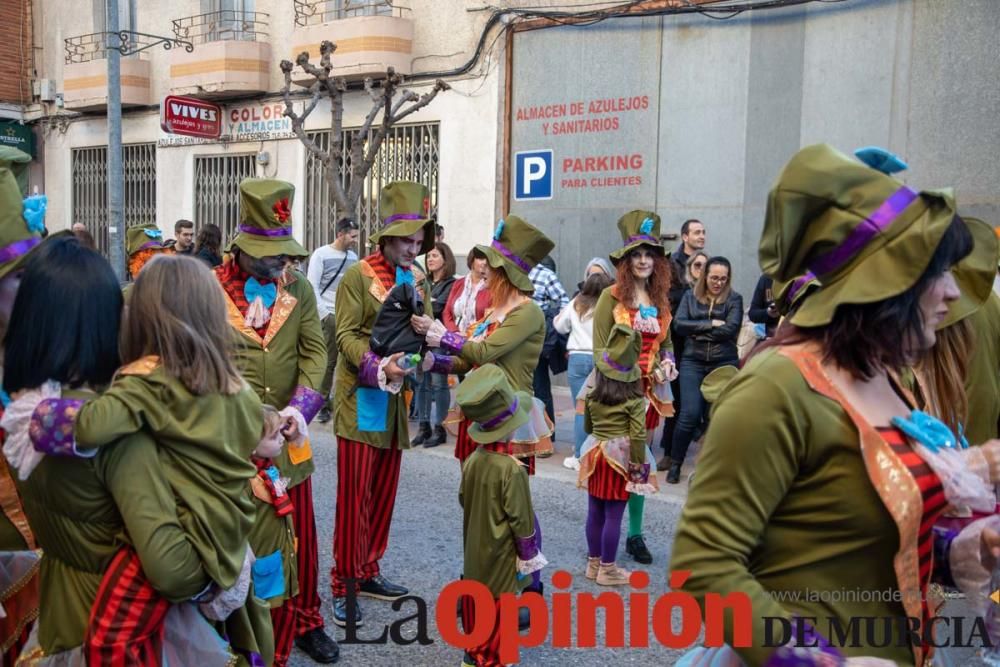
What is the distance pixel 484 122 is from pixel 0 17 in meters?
12.1

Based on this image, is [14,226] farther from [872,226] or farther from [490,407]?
[872,226]

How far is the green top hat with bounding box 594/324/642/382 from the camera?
5445mm

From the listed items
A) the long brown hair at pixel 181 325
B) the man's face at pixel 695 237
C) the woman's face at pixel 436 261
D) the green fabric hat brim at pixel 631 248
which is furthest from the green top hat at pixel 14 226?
the man's face at pixel 695 237

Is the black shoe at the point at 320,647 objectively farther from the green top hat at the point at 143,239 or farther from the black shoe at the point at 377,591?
the green top hat at the point at 143,239

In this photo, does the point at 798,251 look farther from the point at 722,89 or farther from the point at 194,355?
the point at 722,89

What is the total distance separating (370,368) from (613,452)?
1662 millimetres

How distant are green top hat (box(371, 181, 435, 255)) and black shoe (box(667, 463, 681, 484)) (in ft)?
12.2

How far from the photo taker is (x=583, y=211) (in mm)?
12008

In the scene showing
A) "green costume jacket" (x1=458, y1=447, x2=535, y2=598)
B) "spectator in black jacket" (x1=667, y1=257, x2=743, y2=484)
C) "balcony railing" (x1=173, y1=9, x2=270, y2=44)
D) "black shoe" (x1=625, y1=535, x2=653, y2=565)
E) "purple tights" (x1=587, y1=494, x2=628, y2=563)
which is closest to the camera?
"green costume jacket" (x1=458, y1=447, x2=535, y2=598)

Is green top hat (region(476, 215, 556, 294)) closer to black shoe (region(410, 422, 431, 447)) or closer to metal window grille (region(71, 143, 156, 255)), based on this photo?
black shoe (region(410, 422, 431, 447))

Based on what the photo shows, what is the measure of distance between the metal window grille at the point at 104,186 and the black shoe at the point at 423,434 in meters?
10.1

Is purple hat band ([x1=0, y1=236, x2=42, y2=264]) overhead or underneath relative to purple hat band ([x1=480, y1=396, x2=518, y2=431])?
overhead

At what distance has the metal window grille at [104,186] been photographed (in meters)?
17.1

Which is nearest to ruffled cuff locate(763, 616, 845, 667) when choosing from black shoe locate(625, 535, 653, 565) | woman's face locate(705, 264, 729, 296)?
black shoe locate(625, 535, 653, 565)
